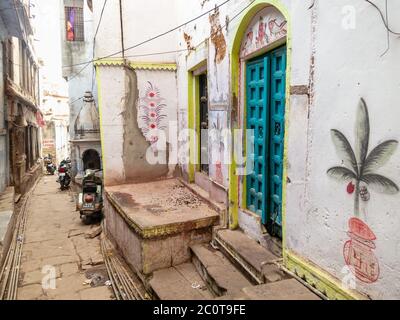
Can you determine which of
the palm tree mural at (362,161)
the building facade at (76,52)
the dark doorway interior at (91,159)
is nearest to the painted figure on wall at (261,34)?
the palm tree mural at (362,161)

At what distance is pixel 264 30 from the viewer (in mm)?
4148

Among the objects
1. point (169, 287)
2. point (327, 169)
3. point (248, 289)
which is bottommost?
point (169, 287)

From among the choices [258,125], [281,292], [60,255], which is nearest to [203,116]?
[258,125]

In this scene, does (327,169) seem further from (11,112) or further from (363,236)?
(11,112)

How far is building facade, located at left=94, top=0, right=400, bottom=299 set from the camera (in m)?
2.43

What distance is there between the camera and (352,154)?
2.63 m

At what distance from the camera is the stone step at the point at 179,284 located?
4.16 meters

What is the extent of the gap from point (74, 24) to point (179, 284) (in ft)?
55.2

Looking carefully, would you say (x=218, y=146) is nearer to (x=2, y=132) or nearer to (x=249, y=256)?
(x=249, y=256)

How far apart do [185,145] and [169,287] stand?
3854mm

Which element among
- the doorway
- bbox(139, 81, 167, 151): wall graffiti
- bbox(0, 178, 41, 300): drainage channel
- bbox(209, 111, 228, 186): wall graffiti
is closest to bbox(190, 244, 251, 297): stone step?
bbox(209, 111, 228, 186): wall graffiti

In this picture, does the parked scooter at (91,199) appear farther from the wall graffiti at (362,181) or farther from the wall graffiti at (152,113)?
the wall graffiti at (362,181)

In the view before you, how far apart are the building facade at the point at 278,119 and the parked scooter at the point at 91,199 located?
5.09 ft

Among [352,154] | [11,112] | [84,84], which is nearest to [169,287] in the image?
[352,154]
